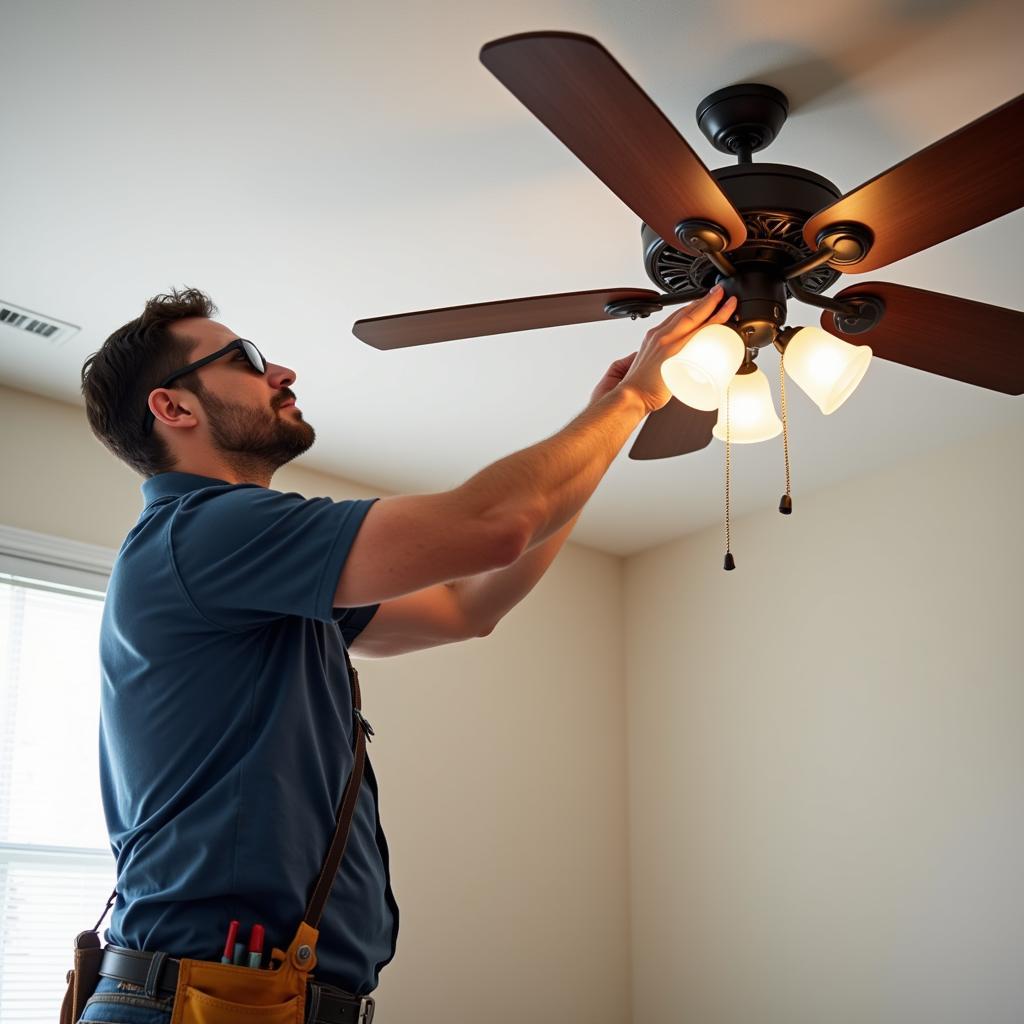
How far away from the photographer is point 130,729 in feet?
4.16

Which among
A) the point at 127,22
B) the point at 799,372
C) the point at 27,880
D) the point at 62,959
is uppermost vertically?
the point at 127,22

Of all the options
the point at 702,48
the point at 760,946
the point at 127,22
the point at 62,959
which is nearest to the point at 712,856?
the point at 760,946

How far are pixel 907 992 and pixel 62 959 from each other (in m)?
2.08

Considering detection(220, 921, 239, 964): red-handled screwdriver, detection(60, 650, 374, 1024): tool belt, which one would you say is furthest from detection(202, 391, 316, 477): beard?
detection(220, 921, 239, 964): red-handled screwdriver

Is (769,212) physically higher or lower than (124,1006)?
higher

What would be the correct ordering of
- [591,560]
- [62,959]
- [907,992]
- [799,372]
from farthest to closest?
[591,560], [907,992], [62,959], [799,372]

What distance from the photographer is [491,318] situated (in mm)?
1738

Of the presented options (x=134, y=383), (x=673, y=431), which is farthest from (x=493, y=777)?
(x=134, y=383)

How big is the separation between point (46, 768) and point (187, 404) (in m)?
1.68

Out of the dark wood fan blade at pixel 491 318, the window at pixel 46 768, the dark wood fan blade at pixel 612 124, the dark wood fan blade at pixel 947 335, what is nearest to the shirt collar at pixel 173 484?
the dark wood fan blade at pixel 491 318

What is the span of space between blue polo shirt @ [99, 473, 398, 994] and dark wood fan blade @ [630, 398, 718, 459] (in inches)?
33.3

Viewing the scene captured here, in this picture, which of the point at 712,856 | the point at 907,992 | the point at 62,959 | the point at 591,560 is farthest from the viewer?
the point at 591,560

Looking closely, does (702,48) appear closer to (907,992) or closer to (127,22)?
(127,22)

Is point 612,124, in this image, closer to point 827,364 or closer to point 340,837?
point 827,364
